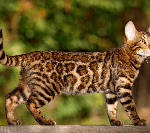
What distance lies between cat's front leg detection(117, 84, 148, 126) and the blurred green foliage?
1994 mm

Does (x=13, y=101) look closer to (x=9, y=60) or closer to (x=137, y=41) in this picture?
(x=9, y=60)

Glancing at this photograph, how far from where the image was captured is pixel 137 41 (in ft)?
15.0

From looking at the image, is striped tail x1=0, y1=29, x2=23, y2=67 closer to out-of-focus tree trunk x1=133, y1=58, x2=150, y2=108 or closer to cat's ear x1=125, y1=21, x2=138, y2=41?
cat's ear x1=125, y1=21, x2=138, y2=41

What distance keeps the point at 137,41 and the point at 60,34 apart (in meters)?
2.27

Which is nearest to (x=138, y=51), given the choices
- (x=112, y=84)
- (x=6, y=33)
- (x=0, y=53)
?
(x=112, y=84)

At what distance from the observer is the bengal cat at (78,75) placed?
418 centimetres

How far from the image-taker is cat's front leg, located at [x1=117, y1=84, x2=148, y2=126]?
165 inches

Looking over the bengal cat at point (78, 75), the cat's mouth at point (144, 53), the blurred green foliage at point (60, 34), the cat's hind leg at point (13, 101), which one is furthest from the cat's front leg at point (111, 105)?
the blurred green foliage at point (60, 34)

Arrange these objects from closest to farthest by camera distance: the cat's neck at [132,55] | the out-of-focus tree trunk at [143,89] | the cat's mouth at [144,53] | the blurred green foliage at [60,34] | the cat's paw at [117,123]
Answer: the cat's paw at [117,123]
the cat's mouth at [144,53]
the cat's neck at [132,55]
the blurred green foliage at [60,34]
the out-of-focus tree trunk at [143,89]

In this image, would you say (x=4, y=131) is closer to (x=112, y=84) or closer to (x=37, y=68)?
(x=37, y=68)

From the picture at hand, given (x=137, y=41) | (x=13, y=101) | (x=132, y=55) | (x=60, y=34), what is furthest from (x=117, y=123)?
(x=60, y=34)

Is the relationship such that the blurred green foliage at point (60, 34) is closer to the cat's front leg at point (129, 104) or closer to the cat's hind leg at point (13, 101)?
the cat's hind leg at point (13, 101)

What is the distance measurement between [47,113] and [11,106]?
5.72 ft

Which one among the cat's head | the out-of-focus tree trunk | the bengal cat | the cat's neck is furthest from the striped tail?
the out-of-focus tree trunk
